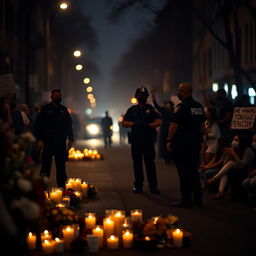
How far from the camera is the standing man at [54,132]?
1527 cm

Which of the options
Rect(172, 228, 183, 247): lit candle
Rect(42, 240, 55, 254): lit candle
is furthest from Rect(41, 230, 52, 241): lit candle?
Rect(172, 228, 183, 247): lit candle

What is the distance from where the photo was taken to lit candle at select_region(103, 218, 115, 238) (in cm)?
983

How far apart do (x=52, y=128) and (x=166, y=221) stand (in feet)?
19.4

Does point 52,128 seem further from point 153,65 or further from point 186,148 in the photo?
point 153,65

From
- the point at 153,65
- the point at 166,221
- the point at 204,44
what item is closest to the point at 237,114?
the point at 166,221

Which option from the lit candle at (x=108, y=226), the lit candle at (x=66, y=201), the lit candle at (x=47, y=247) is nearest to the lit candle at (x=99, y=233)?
the lit candle at (x=108, y=226)

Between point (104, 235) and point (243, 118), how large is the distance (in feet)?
23.2

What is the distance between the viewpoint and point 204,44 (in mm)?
60844

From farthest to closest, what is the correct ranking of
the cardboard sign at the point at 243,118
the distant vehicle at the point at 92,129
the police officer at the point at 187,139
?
1. the distant vehicle at the point at 92,129
2. the cardboard sign at the point at 243,118
3. the police officer at the point at 187,139

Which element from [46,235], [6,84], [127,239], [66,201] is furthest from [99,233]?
[6,84]

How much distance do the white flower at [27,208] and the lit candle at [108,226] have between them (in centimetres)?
348

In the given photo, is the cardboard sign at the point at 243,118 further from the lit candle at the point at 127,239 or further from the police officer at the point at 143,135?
the lit candle at the point at 127,239

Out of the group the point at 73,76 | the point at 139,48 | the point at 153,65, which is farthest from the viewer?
the point at 139,48

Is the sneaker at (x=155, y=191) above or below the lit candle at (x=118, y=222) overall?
below
